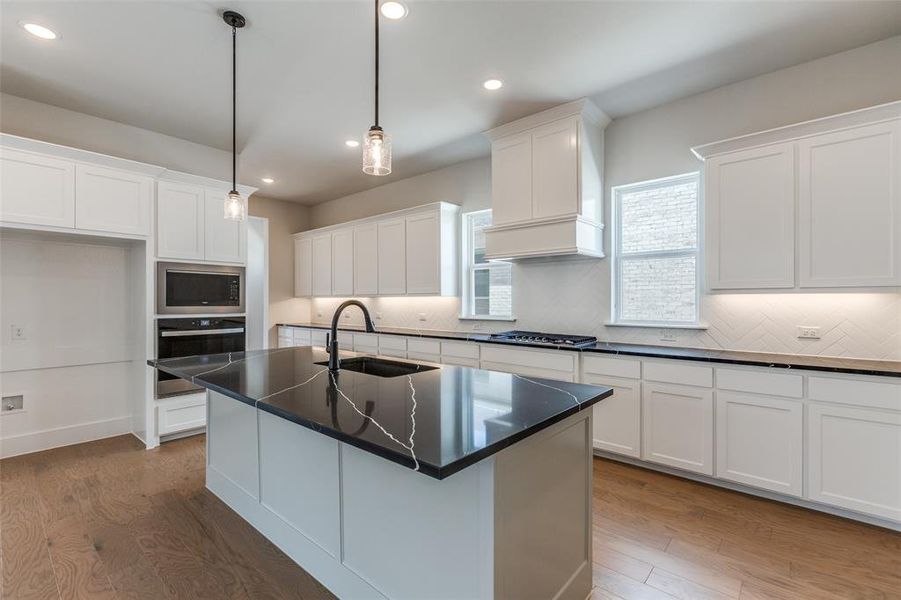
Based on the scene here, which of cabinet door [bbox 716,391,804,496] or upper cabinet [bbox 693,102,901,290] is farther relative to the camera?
cabinet door [bbox 716,391,804,496]

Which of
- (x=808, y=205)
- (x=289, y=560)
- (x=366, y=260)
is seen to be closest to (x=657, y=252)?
(x=808, y=205)

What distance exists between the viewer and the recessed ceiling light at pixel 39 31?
2.46 meters

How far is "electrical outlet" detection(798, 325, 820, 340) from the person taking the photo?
9.09ft

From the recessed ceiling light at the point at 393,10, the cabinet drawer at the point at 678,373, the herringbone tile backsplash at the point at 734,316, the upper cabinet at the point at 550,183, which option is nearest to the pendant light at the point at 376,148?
the recessed ceiling light at the point at 393,10

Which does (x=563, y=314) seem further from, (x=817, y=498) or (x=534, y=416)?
(x=534, y=416)

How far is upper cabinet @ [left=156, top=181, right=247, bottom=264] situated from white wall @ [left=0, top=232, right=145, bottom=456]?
0.28 meters

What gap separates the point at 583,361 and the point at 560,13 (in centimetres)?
235

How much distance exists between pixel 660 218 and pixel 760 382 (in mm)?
1516

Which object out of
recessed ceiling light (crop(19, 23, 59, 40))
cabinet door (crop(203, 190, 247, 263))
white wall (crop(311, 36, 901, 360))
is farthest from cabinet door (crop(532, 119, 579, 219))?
recessed ceiling light (crop(19, 23, 59, 40))

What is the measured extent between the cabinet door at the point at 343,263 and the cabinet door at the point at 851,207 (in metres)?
4.78

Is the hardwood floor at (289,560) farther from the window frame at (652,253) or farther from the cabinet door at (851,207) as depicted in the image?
the cabinet door at (851,207)

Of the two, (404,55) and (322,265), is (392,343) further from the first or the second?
(404,55)

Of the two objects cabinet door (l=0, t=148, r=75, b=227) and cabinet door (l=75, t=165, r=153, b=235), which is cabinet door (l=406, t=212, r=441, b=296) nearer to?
cabinet door (l=75, t=165, r=153, b=235)

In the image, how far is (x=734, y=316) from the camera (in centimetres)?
308
